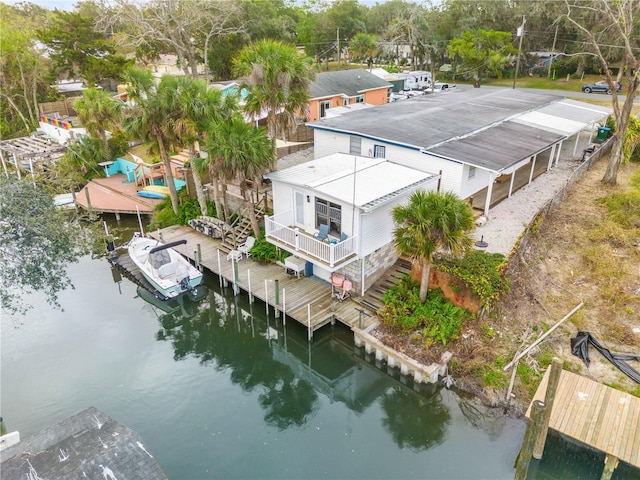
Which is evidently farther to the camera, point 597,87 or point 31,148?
point 597,87

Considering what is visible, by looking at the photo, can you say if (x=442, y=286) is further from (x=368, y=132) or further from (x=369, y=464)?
(x=368, y=132)

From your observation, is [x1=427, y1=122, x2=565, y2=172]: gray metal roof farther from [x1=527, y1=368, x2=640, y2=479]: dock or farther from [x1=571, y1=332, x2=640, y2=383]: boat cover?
[x1=527, y1=368, x2=640, y2=479]: dock

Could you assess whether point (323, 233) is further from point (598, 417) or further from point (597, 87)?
point (597, 87)

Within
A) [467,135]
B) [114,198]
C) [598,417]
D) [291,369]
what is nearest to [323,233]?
[291,369]

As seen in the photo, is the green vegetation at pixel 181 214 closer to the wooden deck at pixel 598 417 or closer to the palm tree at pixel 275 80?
the palm tree at pixel 275 80

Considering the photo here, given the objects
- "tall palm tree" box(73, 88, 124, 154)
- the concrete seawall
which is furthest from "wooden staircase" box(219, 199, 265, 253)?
"tall palm tree" box(73, 88, 124, 154)

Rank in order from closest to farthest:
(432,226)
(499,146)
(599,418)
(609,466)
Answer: (609,466) → (599,418) → (432,226) → (499,146)
